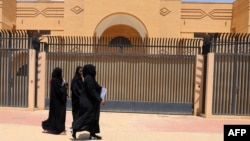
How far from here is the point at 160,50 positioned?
11625 millimetres

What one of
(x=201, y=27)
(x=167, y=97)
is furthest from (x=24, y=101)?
(x=201, y=27)

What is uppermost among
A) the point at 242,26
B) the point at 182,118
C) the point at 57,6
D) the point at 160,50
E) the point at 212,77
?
the point at 57,6

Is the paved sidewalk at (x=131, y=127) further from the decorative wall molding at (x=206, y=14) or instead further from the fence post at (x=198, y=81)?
the decorative wall molding at (x=206, y=14)

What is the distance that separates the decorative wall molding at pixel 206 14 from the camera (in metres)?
21.5

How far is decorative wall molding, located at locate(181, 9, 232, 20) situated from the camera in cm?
2152

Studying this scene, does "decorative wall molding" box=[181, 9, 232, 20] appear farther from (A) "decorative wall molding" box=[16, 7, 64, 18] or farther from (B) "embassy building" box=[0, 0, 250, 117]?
(B) "embassy building" box=[0, 0, 250, 117]

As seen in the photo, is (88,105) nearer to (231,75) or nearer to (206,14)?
(231,75)

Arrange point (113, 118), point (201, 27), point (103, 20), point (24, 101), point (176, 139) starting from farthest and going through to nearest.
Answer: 1. point (201, 27)
2. point (103, 20)
3. point (24, 101)
4. point (113, 118)
5. point (176, 139)

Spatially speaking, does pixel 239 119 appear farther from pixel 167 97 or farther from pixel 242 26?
pixel 242 26

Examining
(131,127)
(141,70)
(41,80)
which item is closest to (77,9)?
(41,80)

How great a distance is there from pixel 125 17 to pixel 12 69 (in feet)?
29.5

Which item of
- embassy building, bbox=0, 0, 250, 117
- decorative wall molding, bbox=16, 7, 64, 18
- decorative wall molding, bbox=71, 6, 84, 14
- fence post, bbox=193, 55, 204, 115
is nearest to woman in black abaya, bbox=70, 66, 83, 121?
embassy building, bbox=0, 0, 250, 117

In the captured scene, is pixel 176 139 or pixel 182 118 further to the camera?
pixel 182 118

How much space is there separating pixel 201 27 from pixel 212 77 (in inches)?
453
